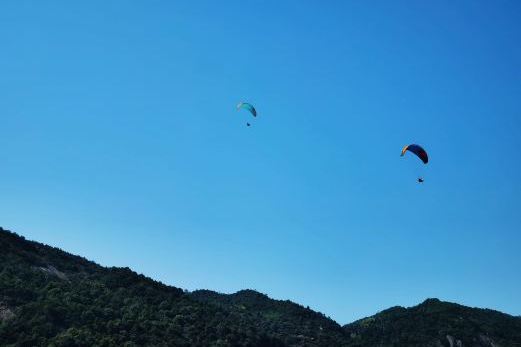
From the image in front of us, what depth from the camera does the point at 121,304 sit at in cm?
6838

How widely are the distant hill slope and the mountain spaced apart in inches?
13.3

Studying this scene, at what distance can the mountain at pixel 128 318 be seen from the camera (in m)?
52.6

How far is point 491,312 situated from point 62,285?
13754 cm

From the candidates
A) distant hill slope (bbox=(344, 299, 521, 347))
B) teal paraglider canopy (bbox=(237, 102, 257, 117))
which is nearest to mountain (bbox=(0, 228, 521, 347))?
distant hill slope (bbox=(344, 299, 521, 347))

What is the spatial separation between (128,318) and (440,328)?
94.5 m

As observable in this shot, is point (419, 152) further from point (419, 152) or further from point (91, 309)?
point (91, 309)

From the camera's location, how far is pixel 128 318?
6306 cm

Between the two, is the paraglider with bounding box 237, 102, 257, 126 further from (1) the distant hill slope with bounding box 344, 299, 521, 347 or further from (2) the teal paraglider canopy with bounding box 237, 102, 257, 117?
(1) the distant hill slope with bounding box 344, 299, 521, 347

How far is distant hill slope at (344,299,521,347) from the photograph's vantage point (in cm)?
12376

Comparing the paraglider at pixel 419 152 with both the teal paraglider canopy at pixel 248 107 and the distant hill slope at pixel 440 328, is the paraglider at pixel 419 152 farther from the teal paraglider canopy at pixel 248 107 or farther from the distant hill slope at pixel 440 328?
the distant hill slope at pixel 440 328

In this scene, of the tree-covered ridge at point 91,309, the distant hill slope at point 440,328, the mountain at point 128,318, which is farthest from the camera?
the distant hill slope at point 440,328

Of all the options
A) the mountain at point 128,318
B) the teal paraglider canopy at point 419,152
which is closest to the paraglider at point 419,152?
the teal paraglider canopy at point 419,152

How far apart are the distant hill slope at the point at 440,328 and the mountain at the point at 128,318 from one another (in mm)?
337

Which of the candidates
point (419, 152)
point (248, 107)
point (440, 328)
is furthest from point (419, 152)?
point (440, 328)
